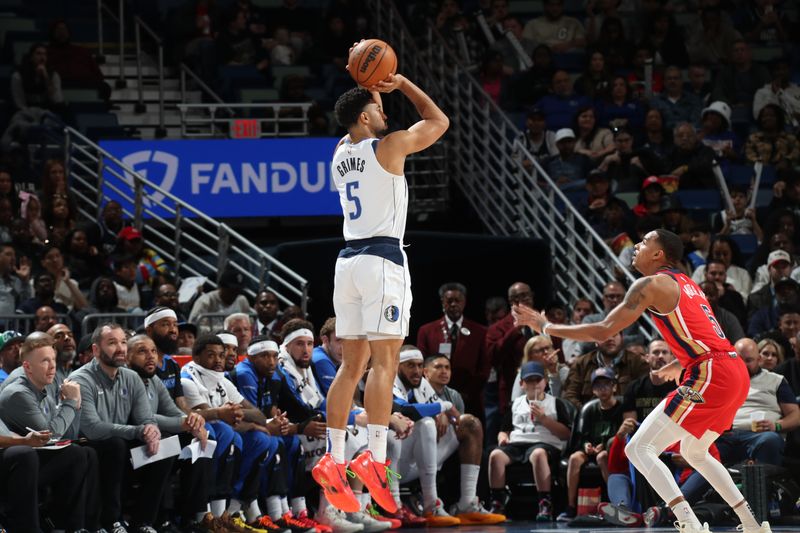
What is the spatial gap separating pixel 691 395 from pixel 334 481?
7.94 feet

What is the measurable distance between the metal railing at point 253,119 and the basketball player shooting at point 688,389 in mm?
8176

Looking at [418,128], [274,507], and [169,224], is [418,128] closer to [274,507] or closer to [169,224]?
[274,507]

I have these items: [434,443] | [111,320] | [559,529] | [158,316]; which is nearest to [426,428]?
[434,443]

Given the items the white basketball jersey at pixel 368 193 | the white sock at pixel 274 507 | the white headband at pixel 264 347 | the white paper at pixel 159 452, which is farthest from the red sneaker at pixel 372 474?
the white headband at pixel 264 347

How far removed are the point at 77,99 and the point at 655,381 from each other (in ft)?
28.7

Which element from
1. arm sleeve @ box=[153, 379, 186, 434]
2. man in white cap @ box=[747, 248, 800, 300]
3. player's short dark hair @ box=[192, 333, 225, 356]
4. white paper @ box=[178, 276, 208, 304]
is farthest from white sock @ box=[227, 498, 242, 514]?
man in white cap @ box=[747, 248, 800, 300]

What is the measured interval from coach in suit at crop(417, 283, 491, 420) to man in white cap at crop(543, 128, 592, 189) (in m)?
3.53

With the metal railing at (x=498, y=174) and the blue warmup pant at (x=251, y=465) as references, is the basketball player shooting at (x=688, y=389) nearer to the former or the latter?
the blue warmup pant at (x=251, y=465)

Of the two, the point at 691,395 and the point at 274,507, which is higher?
the point at 691,395

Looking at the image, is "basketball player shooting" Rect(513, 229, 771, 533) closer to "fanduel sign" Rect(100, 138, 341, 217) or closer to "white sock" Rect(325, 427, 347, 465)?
"white sock" Rect(325, 427, 347, 465)

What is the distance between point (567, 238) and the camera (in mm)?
15516

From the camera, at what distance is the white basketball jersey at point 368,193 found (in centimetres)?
828

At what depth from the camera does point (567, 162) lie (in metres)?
16.8

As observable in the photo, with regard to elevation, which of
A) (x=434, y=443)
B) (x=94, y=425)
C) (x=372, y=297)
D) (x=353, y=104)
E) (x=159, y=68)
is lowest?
(x=434, y=443)
